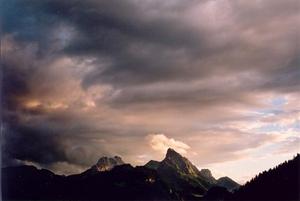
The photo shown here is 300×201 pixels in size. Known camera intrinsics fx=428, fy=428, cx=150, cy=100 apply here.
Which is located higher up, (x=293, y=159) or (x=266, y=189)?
(x=293, y=159)

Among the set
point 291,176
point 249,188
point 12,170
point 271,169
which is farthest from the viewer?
point 249,188

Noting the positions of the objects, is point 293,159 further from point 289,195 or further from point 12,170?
point 12,170

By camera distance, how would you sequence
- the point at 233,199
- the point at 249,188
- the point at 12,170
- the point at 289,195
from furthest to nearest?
the point at 233,199
the point at 249,188
the point at 289,195
the point at 12,170

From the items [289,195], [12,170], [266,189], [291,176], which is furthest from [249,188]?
[12,170]

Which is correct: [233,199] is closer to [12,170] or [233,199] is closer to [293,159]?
[293,159]

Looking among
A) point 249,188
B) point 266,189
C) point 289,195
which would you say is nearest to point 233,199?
point 249,188

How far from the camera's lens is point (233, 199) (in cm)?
19038

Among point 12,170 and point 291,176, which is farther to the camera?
Answer: point 291,176

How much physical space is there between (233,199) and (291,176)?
52597mm

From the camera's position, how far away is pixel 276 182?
143625mm

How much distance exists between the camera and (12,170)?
279ft

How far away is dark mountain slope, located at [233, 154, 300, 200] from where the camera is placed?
443 ft

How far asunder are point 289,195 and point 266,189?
26.0 meters

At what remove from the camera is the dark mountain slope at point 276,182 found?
134900 mm
